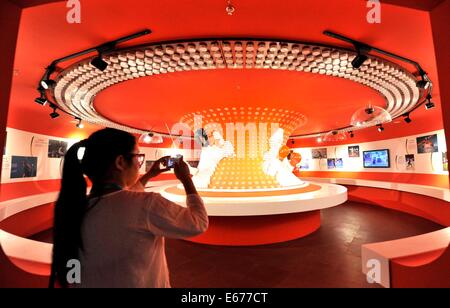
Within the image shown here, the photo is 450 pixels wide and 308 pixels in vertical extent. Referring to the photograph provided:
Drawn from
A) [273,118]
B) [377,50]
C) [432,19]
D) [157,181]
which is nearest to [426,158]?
[273,118]

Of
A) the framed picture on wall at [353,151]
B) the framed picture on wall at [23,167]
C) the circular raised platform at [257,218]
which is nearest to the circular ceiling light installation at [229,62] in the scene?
the circular raised platform at [257,218]

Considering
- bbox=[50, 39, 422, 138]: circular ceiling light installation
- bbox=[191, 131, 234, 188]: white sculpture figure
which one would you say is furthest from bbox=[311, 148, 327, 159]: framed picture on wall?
bbox=[191, 131, 234, 188]: white sculpture figure

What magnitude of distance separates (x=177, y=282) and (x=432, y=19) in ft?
10.8

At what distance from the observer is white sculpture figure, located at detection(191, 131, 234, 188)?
4.36m

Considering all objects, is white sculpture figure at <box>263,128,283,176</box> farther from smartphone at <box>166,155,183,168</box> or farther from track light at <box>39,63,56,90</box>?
track light at <box>39,63,56,90</box>

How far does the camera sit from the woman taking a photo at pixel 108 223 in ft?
2.51

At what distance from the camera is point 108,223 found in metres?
0.77

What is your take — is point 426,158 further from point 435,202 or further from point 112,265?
point 112,265

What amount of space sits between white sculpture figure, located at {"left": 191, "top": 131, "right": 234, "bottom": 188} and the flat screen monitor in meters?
6.17

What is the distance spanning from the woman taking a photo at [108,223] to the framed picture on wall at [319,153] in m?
9.67

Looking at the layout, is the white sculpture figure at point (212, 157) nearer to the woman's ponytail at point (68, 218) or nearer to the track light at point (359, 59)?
the track light at point (359, 59)

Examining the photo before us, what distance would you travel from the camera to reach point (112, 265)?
2.52ft

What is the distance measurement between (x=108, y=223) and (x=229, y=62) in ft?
6.75
